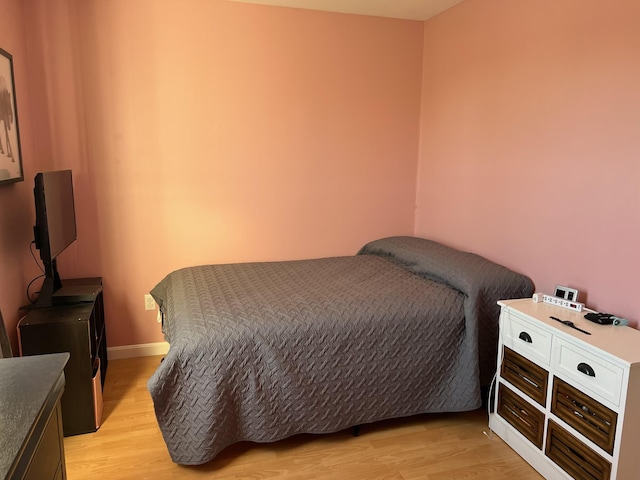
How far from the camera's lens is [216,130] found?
3.12m

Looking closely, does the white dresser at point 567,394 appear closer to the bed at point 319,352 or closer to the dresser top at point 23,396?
the bed at point 319,352

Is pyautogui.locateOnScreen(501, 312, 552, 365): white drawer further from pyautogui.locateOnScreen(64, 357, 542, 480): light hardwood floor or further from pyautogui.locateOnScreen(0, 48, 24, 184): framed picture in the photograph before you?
pyautogui.locateOnScreen(0, 48, 24, 184): framed picture

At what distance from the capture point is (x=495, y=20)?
8.91 ft

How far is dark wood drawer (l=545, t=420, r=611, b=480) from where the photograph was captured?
1.72 m

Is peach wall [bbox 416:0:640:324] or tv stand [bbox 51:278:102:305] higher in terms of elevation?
peach wall [bbox 416:0:640:324]

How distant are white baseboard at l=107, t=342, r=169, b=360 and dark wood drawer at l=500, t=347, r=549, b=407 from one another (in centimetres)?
220

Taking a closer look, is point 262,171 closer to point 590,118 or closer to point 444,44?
point 444,44

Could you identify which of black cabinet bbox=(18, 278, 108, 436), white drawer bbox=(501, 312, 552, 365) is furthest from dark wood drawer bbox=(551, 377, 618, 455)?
black cabinet bbox=(18, 278, 108, 436)

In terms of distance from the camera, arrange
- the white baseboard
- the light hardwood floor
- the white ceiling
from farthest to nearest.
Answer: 1. the white baseboard
2. the white ceiling
3. the light hardwood floor

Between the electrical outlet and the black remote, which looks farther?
the electrical outlet

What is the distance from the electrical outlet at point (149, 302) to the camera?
3.16m

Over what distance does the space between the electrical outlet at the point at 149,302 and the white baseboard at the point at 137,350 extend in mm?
259

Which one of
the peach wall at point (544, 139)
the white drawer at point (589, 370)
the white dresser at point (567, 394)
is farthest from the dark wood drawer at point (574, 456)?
the peach wall at point (544, 139)

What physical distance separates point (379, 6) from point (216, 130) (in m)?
1.36
